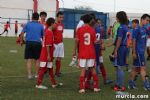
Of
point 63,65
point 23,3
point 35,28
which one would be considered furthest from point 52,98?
point 23,3

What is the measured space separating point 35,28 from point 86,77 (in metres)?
2.65

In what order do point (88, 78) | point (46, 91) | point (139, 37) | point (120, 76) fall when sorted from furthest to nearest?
point (88, 78) → point (139, 37) → point (120, 76) → point (46, 91)

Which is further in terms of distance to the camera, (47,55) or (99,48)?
(99,48)

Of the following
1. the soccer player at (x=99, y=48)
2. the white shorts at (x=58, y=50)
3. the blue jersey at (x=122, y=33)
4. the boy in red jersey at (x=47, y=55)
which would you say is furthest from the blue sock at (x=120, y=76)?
the white shorts at (x=58, y=50)

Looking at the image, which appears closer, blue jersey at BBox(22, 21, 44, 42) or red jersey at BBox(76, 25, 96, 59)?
red jersey at BBox(76, 25, 96, 59)

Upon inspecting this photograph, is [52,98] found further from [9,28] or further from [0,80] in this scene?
[9,28]

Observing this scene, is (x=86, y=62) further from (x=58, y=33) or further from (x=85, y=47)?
(x=58, y=33)

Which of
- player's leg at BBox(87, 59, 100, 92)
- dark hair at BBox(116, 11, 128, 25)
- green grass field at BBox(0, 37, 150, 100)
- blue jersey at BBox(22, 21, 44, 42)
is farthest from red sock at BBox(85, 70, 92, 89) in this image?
blue jersey at BBox(22, 21, 44, 42)

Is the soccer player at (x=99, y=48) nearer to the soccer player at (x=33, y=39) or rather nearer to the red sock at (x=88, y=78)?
the red sock at (x=88, y=78)

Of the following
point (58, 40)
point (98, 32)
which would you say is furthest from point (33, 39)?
point (98, 32)

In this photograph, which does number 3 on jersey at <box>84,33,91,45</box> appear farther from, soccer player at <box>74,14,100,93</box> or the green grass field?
the green grass field

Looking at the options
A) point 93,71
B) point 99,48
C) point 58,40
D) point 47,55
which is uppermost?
point 58,40

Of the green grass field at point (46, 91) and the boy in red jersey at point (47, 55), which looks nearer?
the green grass field at point (46, 91)

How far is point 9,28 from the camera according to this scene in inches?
2146
